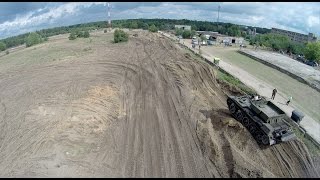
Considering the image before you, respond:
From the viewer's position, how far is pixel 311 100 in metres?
23.5

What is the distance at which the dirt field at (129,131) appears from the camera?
1227 centimetres

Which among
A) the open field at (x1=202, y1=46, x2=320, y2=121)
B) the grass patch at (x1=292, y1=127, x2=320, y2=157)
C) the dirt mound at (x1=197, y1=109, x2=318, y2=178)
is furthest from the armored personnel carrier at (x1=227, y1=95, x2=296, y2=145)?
the open field at (x1=202, y1=46, x2=320, y2=121)

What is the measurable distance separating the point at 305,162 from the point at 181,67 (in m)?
15.2

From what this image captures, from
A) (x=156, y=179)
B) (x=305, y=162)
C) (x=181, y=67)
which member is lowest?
(x=305, y=162)

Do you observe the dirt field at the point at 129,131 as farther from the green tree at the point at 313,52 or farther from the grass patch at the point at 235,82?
the green tree at the point at 313,52

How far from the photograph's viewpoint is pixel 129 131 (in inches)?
598

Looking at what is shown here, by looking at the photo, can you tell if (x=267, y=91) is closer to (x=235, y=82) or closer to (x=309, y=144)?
(x=235, y=82)

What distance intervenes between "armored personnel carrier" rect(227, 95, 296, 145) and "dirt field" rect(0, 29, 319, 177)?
1.96 ft

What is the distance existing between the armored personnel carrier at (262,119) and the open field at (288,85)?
18.2 ft

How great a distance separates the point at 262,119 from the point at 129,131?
7.35m

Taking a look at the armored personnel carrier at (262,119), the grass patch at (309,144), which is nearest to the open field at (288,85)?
the grass patch at (309,144)

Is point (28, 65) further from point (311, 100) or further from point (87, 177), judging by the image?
point (311, 100)

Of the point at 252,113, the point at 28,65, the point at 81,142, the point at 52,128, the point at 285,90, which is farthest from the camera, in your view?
the point at 28,65

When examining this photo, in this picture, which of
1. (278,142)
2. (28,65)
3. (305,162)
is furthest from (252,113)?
(28,65)
